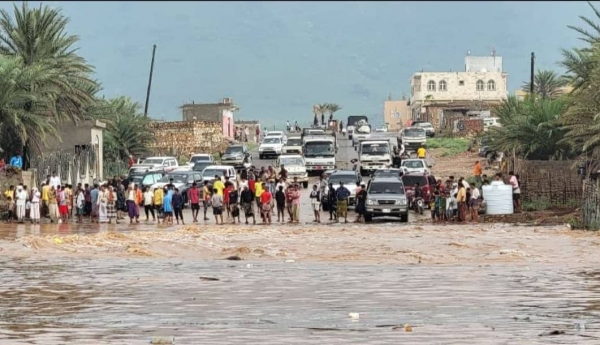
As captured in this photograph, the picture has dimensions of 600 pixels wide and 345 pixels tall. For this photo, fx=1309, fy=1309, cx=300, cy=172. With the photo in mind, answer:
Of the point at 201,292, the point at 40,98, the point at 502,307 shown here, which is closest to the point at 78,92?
the point at 40,98

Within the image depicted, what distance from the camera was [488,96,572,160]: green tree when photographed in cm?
5086

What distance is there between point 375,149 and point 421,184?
17584 millimetres

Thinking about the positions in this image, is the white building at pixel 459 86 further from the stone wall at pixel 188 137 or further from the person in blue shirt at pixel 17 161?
the person in blue shirt at pixel 17 161

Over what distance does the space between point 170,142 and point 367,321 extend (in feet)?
232

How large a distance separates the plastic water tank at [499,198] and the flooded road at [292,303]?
1630 cm

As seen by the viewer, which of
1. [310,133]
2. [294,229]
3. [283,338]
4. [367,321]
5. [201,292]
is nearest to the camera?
[283,338]

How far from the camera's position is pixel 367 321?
17406mm

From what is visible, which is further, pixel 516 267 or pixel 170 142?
pixel 170 142

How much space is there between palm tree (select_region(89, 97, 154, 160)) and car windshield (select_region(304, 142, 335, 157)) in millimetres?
10280

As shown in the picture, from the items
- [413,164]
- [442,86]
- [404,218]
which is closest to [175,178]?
[404,218]

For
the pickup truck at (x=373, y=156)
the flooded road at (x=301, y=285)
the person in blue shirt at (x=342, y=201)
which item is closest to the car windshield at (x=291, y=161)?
the pickup truck at (x=373, y=156)

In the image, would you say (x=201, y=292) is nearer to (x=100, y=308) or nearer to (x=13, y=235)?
(x=100, y=308)

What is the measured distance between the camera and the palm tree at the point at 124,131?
70.0m

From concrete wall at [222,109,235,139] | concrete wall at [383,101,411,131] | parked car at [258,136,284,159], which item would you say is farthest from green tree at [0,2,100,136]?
concrete wall at [383,101,411,131]
